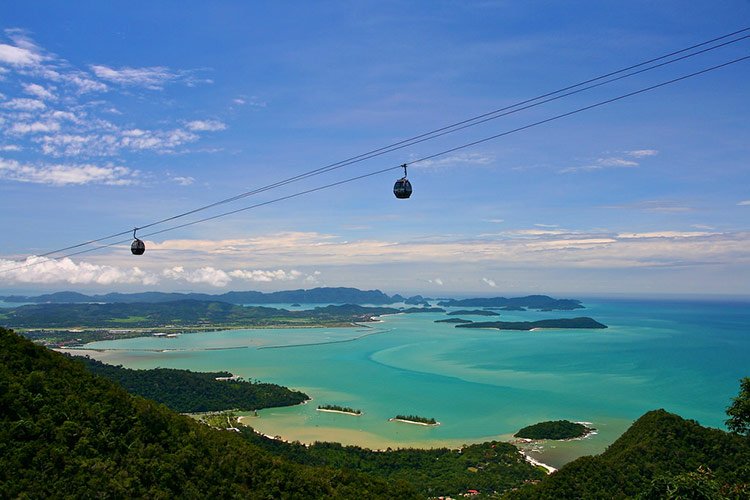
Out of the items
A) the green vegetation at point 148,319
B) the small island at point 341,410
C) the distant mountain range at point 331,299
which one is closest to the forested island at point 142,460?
the small island at point 341,410

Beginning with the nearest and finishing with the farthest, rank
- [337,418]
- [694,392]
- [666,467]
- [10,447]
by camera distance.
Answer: [10,447]
[666,467]
[337,418]
[694,392]

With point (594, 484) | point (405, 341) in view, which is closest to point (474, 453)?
point (594, 484)

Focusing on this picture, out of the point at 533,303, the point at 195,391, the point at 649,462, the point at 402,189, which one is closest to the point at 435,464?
the point at 649,462

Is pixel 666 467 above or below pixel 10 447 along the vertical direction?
below

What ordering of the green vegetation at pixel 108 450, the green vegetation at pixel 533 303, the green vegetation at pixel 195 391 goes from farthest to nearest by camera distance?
1. the green vegetation at pixel 533 303
2. the green vegetation at pixel 195 391
3. the green vegetation at pixel 108 450

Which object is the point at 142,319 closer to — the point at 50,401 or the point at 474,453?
the point at 474,453

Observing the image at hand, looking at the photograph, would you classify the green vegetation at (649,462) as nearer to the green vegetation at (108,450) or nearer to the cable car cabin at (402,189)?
the green vegetation at (108,450)

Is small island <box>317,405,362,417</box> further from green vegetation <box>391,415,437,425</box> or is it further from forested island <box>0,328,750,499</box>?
forested island <box>0,328,750,499</box>

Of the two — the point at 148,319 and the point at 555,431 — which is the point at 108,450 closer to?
the point at 555,431
